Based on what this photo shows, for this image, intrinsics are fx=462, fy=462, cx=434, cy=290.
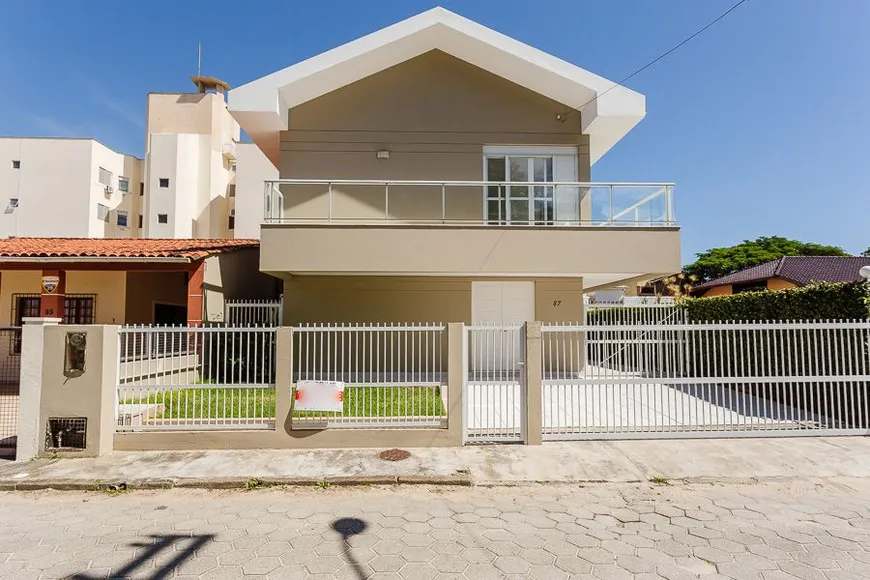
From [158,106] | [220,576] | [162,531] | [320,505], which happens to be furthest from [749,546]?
[158,106]

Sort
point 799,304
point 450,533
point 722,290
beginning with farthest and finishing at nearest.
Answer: point 722,290
point 799,304
point 450,533

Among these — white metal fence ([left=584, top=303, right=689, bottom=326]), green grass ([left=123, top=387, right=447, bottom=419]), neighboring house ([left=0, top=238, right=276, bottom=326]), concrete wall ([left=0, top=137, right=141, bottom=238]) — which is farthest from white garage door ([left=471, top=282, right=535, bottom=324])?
concrete wall ([left=0, top=137, right=141, bottom=238])

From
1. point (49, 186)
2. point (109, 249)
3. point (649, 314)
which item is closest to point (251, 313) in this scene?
point (109, 249)

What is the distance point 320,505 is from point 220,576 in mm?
1337

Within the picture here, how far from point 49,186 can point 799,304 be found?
44.7 metres

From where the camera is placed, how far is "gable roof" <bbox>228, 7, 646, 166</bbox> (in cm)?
1086

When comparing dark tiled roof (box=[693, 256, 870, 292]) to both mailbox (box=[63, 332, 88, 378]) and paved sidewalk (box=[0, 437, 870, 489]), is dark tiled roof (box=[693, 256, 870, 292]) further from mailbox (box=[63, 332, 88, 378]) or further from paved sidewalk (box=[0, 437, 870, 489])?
mailbox (box=[63, 332, 88, 378])

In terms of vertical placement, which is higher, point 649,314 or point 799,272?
point 799,272

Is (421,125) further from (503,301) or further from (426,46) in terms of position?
(503,301)

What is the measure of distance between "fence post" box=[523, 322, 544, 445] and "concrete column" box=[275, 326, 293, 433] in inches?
122

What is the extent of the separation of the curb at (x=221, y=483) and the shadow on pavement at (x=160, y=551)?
1133mm

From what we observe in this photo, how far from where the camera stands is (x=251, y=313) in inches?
493

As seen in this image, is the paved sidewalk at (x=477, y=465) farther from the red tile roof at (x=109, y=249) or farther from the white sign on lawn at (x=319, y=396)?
the red tile roof at (x=109, y=249)

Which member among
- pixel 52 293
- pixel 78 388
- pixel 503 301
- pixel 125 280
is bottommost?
pixel 78 388
